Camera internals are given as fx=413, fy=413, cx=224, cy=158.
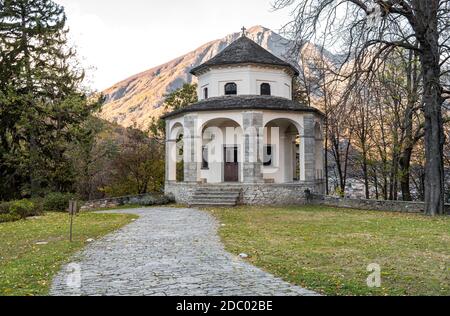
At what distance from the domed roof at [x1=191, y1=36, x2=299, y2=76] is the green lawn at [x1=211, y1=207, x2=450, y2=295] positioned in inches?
493

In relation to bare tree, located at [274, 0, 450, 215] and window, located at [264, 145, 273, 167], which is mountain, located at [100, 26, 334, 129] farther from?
bare tree, located at [274, 0, 450, 215]

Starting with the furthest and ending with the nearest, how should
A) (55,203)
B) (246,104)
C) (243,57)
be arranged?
(243,57) → (246,104) → (55,203)

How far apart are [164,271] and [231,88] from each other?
2056 cm

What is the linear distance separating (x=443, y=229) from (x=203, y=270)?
9.71m

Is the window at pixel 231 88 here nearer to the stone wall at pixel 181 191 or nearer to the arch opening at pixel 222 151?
the arch opening at pixel 222 151

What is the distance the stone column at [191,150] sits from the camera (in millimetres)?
Result: 24942

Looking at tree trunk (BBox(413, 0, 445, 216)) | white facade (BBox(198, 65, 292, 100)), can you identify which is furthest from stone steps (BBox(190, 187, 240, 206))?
tree trunk (BBox(413, 0, 445, 216))

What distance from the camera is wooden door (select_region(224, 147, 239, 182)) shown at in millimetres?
27547

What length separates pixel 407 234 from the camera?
12836mm

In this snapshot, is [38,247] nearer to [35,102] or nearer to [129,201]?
[129,201]

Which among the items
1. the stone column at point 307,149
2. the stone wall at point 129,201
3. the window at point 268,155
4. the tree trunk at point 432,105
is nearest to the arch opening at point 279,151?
the window at point 268,155

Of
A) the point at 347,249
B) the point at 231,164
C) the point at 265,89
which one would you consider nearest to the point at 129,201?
the point at 231,164

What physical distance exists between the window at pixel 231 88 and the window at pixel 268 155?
432 centimetres

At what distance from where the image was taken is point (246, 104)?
80.0 feet
